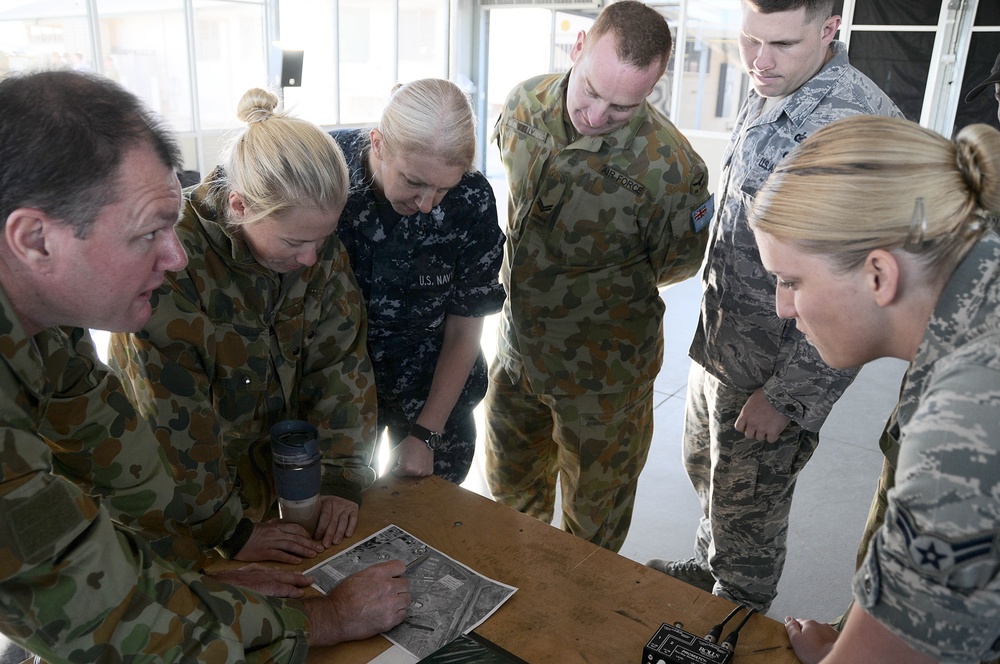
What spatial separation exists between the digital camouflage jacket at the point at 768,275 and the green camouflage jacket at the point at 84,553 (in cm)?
126

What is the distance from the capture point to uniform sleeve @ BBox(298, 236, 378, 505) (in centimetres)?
150

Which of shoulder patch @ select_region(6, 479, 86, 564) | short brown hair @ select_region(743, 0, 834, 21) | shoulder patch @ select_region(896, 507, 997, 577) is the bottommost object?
shoulder patch @ select_region(6, 479, 86, 564)

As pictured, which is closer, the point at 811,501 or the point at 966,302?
the point at 966,302

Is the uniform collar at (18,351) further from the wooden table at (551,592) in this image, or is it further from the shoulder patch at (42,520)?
the wooden table at (551,592)

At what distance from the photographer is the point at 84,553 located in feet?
2.81

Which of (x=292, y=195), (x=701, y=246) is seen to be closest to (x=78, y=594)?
(x=292, y=195)

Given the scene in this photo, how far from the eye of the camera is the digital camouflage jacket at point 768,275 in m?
1.77

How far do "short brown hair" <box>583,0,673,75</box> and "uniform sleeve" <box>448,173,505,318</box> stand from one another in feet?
1.47

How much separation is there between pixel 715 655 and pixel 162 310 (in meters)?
0.99

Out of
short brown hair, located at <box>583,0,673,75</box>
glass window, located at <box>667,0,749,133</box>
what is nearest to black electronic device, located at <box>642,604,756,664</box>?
short brown hair, located at <box>583,0,673,75</box>

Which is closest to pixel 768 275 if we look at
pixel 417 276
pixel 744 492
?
pixel 744 492

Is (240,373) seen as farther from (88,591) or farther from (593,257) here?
(593,257)

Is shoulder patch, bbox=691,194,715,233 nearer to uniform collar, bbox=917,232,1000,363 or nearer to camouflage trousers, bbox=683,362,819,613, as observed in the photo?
camouflage trousers, bbox=683,362,819,613

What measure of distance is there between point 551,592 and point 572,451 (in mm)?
945
